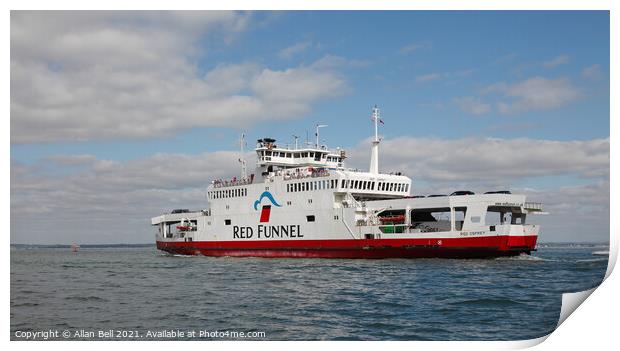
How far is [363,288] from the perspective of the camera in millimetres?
21266

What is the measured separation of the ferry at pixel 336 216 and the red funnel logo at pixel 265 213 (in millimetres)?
67

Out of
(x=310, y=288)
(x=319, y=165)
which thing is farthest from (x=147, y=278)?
(x=319, y=165)

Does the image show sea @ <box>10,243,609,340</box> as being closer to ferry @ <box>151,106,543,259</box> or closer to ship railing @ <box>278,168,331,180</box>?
ferry @ <box>151,106,543,259</box>

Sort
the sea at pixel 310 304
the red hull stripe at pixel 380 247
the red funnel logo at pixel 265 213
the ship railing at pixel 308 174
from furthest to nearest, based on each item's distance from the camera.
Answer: the red funnel logo at pixel 265 213 → the ship railing at pixel 308 174 → the red hull stripe at pixel 380 247 → the sea at pixel 310 304

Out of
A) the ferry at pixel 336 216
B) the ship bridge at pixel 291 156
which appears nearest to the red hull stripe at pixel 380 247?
the ferry at pixel 336 216

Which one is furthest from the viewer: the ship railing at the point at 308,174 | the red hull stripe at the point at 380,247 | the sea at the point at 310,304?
the ship railing at the point at 308,174

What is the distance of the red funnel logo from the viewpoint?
3972cm

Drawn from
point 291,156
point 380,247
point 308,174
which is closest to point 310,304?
point 380,247

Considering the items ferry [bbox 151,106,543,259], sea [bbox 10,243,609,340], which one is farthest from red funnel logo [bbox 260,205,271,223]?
sea [bbox 10,243,609,340]

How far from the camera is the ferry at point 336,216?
1188 inches

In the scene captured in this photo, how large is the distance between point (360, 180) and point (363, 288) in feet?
52.1

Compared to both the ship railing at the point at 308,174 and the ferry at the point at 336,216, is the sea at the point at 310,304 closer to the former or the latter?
the ferry at the point at 336,216
